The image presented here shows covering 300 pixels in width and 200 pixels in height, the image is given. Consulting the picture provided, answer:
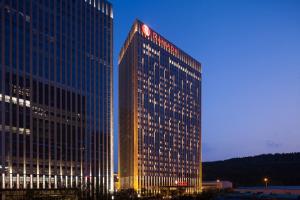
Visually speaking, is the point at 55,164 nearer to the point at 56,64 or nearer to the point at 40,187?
the point at 40,187

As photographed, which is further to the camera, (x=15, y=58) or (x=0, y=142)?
(x=15, y=58)

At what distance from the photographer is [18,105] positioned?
11631cm

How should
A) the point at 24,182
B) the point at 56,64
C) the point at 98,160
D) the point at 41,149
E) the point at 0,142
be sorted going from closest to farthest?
the point at 0,142
the point at 24,182
the point at 41,149
the point at 56,64
the point at 98,160

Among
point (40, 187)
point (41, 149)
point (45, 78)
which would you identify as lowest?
point (40, 187)

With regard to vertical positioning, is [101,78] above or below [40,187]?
above

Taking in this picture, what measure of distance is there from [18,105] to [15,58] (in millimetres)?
13405

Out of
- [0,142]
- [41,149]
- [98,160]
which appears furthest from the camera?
[98,160]

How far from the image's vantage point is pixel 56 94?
133m

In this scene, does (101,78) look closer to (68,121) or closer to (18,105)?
(68,121)

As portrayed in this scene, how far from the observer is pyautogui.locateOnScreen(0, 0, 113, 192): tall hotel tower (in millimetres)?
113688

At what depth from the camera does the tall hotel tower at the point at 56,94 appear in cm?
11369

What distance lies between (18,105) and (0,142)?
1313 centimetres

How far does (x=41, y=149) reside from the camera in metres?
124

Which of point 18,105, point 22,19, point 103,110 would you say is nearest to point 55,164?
point 18,105
